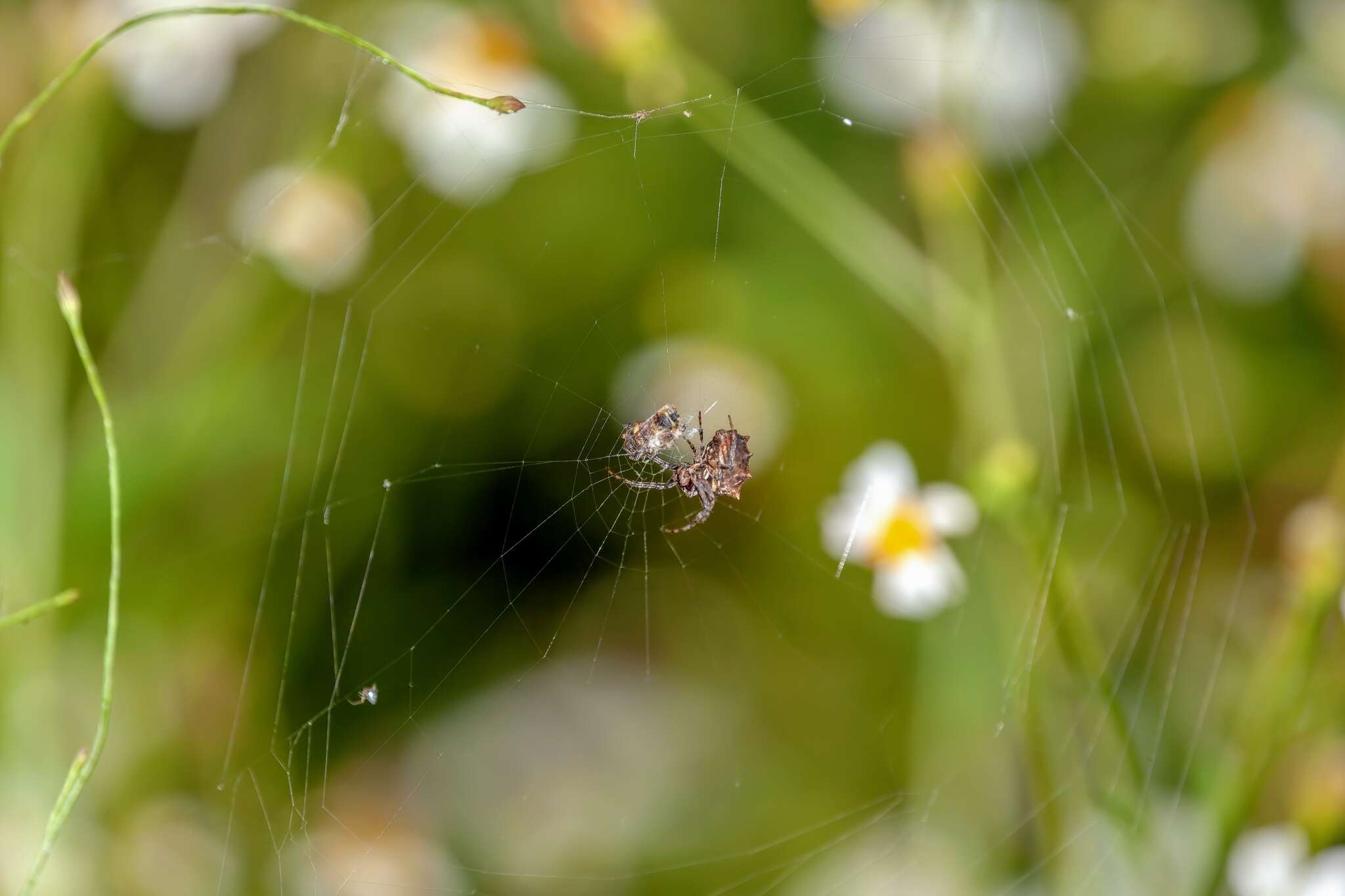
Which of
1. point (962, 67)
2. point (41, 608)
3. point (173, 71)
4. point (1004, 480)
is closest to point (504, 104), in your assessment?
point (41, 608)

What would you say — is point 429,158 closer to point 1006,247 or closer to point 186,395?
point 186,395

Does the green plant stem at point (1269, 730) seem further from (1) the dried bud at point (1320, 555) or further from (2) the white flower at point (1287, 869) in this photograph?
(2) the white flower at point (1287, 869)

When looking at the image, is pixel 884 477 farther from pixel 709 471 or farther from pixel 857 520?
pixel 709 471

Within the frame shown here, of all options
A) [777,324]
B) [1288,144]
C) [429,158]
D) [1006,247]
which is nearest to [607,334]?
[777,324]

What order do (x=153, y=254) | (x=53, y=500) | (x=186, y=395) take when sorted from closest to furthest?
1. (x=53, y=500)
2. (x=186, y=395)
3. (x=153, y=254)

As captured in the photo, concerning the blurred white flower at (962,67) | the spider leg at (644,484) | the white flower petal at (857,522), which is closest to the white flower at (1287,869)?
the white flower petal at (857,522)

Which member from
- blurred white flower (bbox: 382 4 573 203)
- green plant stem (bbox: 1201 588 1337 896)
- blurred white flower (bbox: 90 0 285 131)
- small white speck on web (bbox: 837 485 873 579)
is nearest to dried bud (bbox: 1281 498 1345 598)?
green plant stem (bbox: 1201 588 1337 896)
